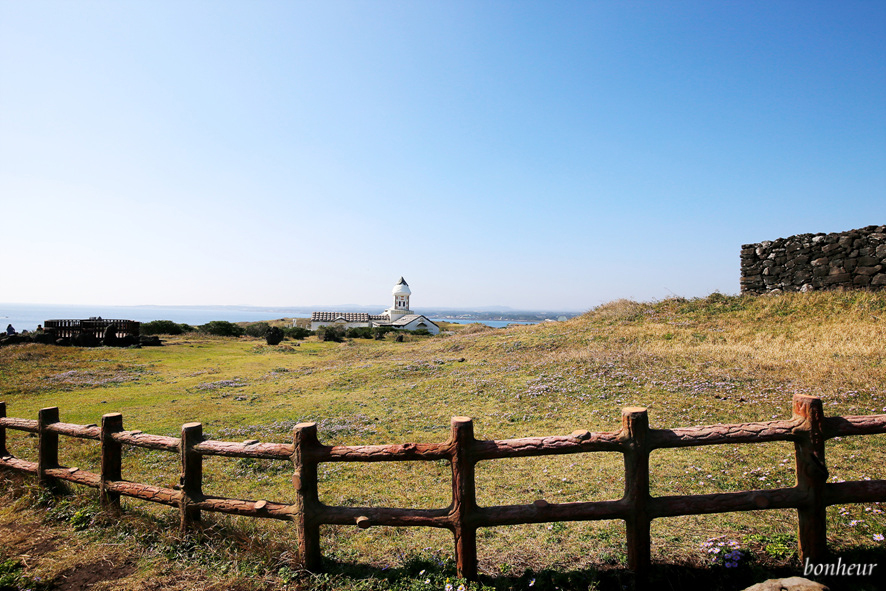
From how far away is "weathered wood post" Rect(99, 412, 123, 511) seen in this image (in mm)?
5922

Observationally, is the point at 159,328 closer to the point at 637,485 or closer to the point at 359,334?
the point at 359,334

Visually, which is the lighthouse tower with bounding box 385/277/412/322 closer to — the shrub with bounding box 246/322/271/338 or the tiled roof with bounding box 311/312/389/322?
the tiled roof with bounding box 311/312/389/322

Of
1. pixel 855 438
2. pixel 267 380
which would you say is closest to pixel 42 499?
pixel 855 438

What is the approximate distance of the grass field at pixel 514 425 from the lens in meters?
4.88

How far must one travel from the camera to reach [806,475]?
14.0 feet

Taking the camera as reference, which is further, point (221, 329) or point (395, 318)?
point (395, 318)

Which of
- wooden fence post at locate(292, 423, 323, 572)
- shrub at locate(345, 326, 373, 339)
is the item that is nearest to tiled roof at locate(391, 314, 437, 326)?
shrub at locate(345, 326, 373, 339)

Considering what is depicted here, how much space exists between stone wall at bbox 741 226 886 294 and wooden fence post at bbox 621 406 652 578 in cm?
2497

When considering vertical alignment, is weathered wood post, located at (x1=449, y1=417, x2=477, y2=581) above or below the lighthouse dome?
below

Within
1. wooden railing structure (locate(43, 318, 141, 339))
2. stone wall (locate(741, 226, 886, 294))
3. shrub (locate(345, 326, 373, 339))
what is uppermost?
stone wall (locate(741, 226, 886, 294))

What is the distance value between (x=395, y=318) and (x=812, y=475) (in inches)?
3510

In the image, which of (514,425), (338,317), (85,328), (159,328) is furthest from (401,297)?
(514,425)

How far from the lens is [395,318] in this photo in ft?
303

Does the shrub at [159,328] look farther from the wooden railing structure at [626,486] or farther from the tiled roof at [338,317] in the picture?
the wooden railing structure at [626,486]
